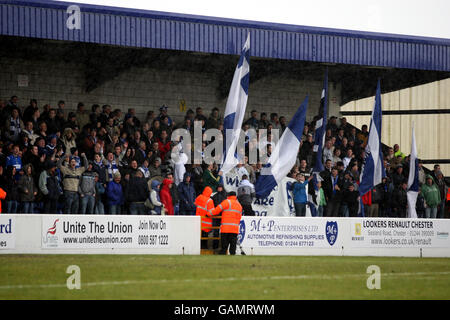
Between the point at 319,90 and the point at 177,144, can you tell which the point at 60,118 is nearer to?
the point at 177,144

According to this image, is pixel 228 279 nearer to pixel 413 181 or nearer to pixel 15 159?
pixel 15 159

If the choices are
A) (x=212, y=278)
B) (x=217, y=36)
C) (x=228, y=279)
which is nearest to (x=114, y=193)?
(x=217, y=36)

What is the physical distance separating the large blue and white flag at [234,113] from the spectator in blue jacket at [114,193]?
3180mm

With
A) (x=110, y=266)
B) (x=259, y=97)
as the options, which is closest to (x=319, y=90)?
(x=259, y=97)

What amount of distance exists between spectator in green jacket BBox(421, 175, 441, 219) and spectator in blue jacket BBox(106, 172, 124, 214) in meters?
11.1

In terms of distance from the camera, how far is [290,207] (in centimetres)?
2580

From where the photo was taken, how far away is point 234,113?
2158 cm

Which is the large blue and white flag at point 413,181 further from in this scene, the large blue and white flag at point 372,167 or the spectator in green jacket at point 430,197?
the large blue and white flag at point 372,167

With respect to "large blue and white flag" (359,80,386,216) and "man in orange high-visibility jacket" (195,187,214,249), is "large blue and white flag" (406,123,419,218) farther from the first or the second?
"man in orange high-visibility jacket" (195,187,214,249)

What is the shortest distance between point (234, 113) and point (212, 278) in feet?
25.4

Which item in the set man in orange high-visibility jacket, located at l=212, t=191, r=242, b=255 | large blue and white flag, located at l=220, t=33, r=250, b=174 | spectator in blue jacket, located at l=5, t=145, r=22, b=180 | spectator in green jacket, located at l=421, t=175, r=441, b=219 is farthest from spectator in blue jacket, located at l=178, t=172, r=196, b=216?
spectator in green jacket, located at l=421, t=175, r=441, b=219

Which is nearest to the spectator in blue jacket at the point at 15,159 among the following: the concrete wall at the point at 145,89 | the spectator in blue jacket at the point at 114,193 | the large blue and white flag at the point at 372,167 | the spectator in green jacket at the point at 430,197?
the spectator in blue jacket at the point at 114,193

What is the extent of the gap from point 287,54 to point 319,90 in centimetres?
535

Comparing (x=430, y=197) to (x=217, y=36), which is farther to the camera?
(x=430, y=197)
